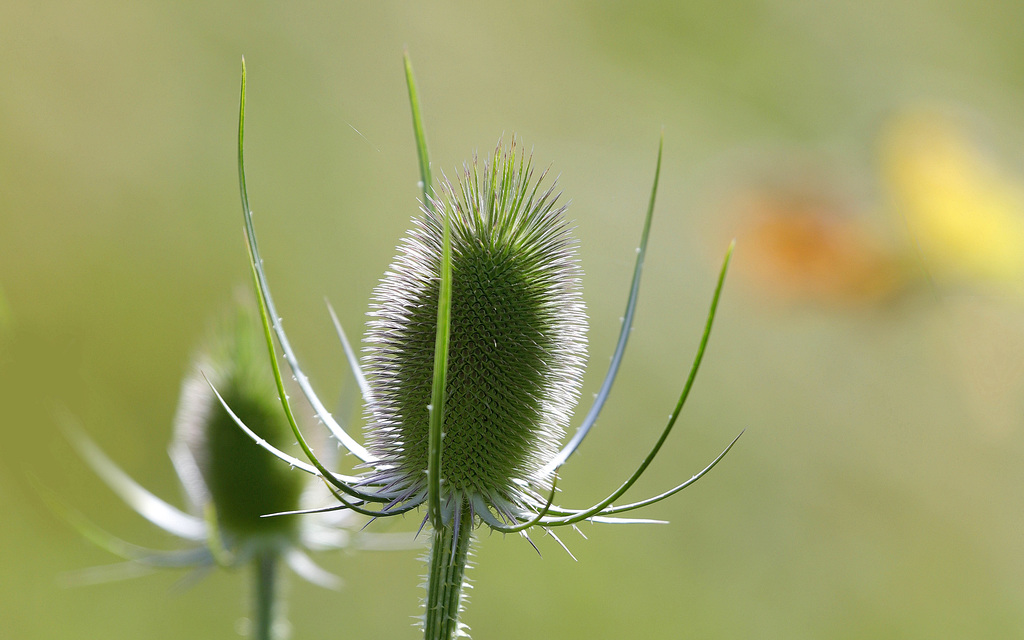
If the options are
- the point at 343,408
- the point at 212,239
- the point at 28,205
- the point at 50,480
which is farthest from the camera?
the point at 212,239

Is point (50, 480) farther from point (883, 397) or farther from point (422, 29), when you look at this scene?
point (883, 397)

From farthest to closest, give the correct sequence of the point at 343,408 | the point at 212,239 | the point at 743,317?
the point at 743,317
the point at 212,239
the point at 343,408

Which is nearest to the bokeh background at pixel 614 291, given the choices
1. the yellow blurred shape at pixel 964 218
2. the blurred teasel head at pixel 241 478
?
the yellow blurred shape at pixel 964 218

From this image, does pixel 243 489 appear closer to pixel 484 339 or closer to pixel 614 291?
pixel 484 339

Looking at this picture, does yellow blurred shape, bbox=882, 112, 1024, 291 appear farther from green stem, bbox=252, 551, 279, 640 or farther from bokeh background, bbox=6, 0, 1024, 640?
green stem, bbox=252, 551, 279, 640

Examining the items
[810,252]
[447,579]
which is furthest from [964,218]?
[447,579]

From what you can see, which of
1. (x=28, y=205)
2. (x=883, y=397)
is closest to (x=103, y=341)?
(x=28, y=205)

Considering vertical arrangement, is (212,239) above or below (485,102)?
below
